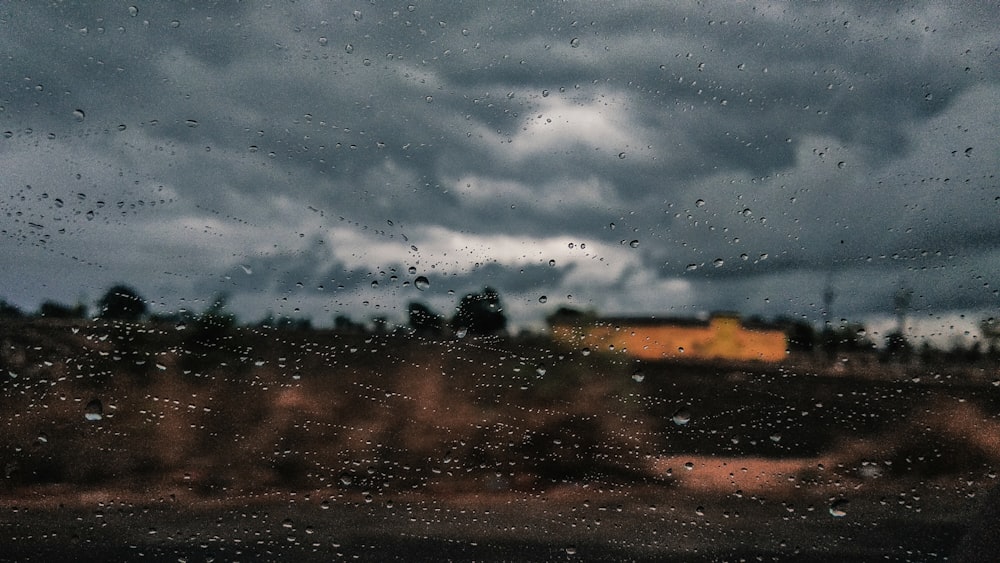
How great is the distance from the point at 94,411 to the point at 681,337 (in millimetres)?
1822

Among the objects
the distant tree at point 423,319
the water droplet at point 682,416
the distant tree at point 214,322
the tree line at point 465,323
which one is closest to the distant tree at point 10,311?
the tree line at point 465,323

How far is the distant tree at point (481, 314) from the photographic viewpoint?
2355 millimetres

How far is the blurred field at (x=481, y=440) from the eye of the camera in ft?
7.77

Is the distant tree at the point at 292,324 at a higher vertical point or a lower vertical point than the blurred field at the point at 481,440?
higher

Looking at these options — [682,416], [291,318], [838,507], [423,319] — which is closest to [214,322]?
[291,318]

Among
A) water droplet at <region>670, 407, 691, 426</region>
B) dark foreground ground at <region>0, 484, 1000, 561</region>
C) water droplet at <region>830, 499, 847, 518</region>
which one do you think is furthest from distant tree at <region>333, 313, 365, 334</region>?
water droplet at <region>830, 499, 847, 518</region>

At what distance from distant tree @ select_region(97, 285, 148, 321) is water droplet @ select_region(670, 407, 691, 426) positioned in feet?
5.42

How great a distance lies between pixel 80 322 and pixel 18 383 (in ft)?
0.95

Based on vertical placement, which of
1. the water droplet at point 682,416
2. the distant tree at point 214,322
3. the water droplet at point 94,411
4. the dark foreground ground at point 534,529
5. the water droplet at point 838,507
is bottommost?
the dark foreground ground at point 534,529

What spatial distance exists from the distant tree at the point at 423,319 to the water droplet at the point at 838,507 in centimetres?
133

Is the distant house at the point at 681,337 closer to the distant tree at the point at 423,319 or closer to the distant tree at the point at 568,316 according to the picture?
the distant tree at the point at 568,316

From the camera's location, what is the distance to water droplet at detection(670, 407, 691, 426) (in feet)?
7.75

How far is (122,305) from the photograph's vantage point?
239 cm

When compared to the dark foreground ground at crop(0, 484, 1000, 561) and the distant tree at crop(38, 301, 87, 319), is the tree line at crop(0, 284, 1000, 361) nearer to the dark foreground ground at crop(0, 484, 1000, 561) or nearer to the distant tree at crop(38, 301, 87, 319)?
the distant tree at crop(38, 301, 87, 319)
